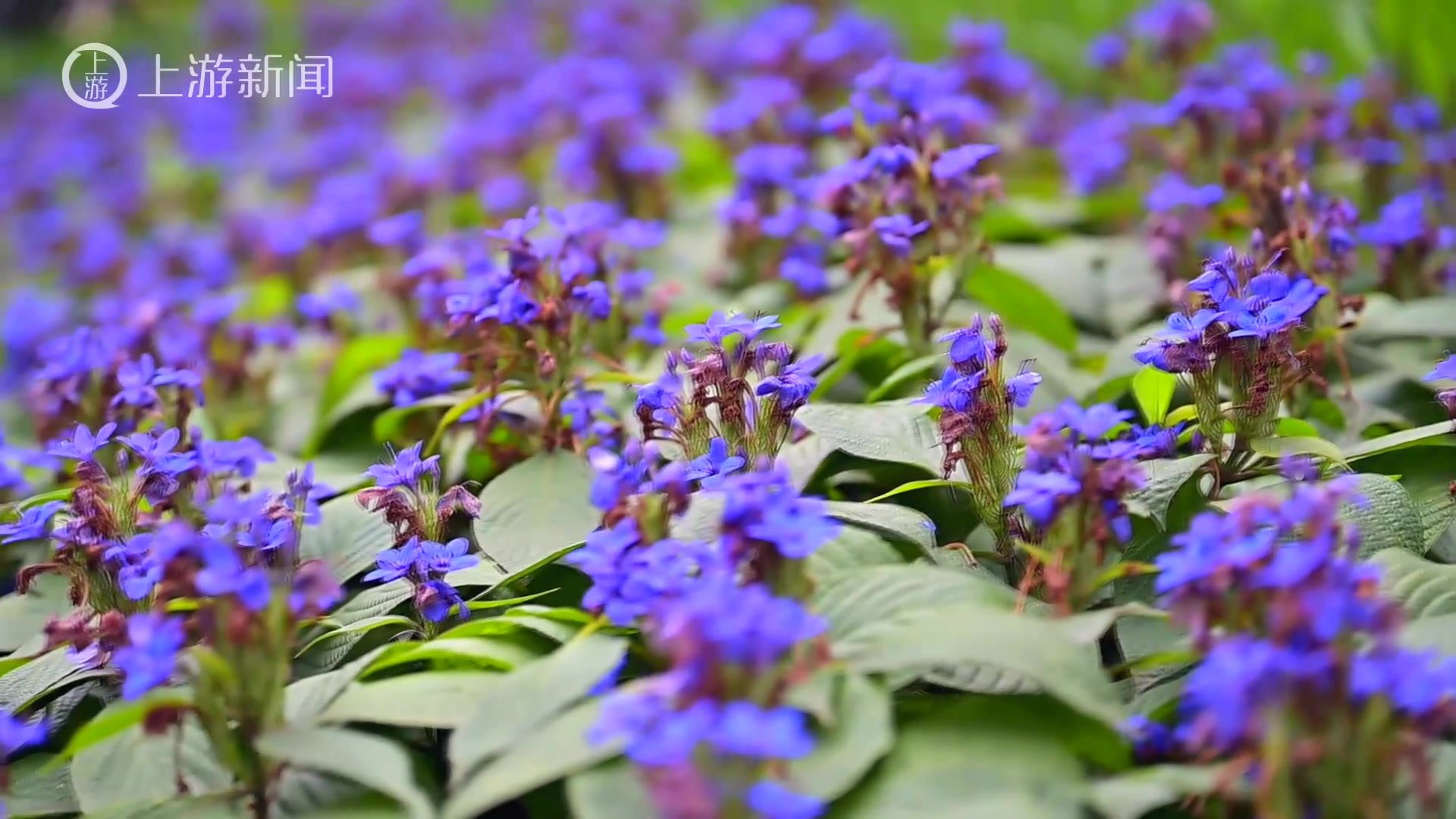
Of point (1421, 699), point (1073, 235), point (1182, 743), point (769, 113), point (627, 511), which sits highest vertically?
point (769, 113)

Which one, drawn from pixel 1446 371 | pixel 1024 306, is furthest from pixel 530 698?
pixel 1024 306

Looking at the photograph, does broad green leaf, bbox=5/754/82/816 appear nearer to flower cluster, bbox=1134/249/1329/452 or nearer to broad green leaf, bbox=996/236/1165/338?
flower cluster, bbox=1134/249/1329/452

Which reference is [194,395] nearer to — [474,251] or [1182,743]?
[474,251]

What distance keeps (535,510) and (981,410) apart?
32.4 inches

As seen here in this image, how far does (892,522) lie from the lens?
211 centimetres

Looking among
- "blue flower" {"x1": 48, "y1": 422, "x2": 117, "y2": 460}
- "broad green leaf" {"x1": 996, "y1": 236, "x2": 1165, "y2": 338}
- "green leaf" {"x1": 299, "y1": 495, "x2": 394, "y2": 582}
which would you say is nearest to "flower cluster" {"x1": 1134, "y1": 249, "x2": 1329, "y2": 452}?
"broad green leaf" {"x1": 996, "y1": 236, "x2": 1165, "y2": 338}

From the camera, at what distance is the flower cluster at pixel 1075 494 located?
70.2 inches

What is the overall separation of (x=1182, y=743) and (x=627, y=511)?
750mm

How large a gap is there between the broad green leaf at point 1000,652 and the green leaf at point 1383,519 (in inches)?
25.4

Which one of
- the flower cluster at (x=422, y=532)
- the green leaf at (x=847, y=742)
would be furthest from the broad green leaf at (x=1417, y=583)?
the flower cluster at (x=422, y=532)

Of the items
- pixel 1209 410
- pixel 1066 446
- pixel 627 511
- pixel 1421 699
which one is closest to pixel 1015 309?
pixel 1209 410

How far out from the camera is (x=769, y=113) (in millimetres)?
4309

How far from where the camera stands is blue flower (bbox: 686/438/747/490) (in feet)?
6.49

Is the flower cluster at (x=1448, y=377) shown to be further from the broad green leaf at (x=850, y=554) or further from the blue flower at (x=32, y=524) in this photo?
the blue flower at (x=32, y=524)
